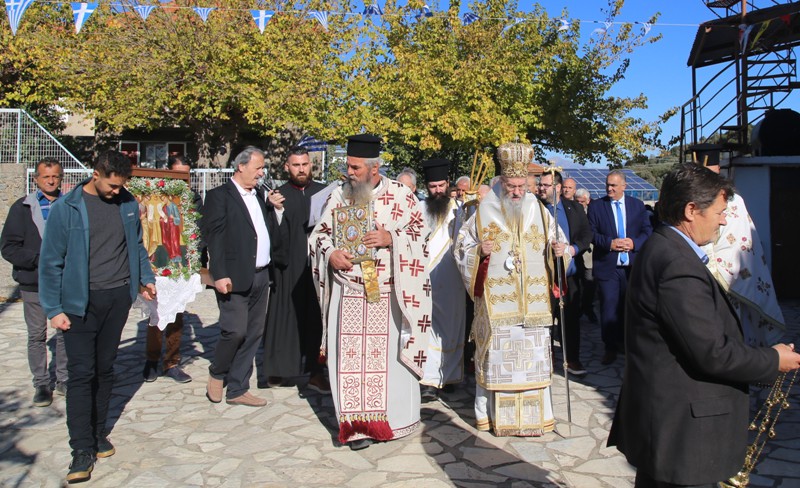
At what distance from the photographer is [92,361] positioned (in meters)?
4.60

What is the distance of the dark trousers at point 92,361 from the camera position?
14.8 ft

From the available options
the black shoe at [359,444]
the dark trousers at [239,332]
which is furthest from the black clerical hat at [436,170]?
the black shoe at [359,444]

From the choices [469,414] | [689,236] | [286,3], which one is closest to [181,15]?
[286,3]

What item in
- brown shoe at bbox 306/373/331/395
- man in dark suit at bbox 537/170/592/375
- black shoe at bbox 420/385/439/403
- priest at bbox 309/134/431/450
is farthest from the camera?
man in dark suit at bbox 537/170/592/375

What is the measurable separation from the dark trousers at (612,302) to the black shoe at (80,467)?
5211 mm

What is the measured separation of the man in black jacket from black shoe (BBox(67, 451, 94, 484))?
1858 mm

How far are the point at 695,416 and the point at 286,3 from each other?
18.3m

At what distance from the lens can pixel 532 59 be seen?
61.2 feet

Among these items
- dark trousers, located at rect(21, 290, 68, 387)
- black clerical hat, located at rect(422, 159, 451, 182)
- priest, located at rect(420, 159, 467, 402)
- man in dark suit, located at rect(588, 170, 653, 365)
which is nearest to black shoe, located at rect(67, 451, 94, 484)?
dark trousers, located at rect(21, 290, 68, 387)

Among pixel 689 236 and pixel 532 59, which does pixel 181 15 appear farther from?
pixel 689 236

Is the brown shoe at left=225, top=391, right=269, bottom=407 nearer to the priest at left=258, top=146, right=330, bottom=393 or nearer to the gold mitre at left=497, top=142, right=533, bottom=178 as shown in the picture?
the priest at left=258, top=146, right=330, bottom=393

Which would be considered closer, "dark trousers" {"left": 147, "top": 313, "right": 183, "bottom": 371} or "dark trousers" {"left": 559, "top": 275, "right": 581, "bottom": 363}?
"dark trousers" {"left": 147, "top": 313, "right": 183, "bottom": 371}

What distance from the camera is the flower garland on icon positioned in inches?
267

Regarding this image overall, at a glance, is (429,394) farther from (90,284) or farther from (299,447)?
(90,284)
